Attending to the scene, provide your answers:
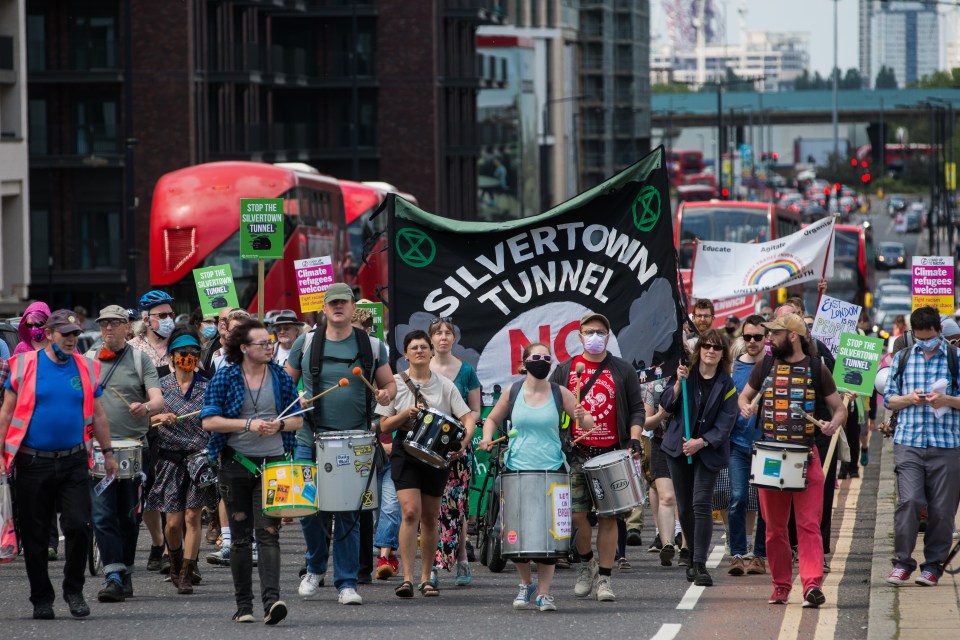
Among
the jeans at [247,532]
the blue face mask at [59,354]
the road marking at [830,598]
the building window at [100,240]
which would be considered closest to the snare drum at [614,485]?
the road marking at [830,598]

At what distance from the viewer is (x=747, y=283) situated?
2088cm

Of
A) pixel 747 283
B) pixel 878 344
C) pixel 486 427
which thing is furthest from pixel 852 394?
pixel 747 283

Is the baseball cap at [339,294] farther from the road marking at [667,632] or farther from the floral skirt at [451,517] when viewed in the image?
the road marking at [667,632]

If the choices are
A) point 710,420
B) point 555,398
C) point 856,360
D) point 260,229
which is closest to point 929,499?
point 710,420

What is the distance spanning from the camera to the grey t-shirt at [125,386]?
37.2ft

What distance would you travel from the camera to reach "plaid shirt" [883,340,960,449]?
11.2 metres

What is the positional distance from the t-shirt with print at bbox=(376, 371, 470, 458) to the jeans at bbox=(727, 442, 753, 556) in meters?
2.14

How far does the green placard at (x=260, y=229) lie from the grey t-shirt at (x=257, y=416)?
30.7 ft

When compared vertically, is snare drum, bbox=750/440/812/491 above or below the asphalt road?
above

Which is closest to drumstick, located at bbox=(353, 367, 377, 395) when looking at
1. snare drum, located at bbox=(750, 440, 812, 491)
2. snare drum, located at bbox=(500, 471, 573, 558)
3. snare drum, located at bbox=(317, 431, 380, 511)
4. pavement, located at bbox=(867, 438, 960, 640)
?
snare drum, located at bbox=(317, 431, 380, 511)

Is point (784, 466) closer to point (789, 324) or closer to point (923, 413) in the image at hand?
point (789, 324)

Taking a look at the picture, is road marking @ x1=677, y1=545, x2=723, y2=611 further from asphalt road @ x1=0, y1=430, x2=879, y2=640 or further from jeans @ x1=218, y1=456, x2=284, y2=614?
jeans @ x1=218, y1=456, x2=284, y2=614

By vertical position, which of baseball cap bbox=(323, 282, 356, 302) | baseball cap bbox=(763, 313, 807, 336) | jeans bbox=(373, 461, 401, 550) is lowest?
jeans bbox=(373, 461, 401, 550)

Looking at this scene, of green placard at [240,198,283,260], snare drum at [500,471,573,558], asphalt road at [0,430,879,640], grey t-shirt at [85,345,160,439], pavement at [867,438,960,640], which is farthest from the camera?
Result: green placard at [240,198,283,260]
